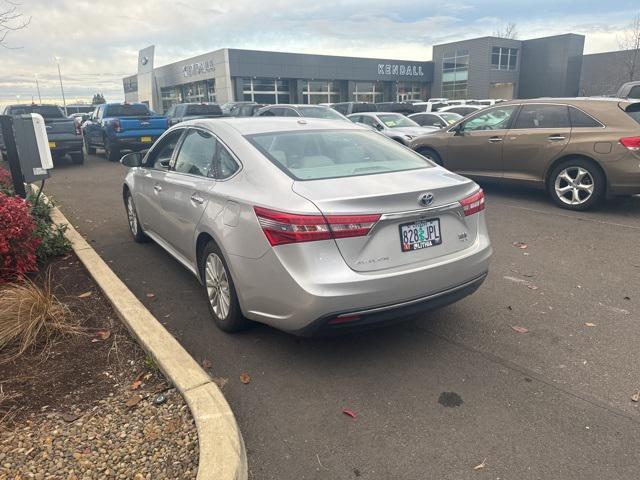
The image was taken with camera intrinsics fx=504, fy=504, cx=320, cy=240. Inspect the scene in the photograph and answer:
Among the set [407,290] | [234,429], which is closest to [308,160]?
[407,290]

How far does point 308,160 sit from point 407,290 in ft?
4.14

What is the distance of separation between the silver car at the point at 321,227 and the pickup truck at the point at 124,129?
1267cm

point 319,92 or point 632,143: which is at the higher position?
point 319,92

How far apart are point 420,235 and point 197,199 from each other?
185 centimetres

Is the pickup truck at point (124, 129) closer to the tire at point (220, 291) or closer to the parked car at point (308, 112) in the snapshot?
the parked car at point (308, 112)

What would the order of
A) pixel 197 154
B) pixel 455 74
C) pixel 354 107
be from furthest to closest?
1. pixel 455 74
2. pixel 354 107
3. pixel 197 154

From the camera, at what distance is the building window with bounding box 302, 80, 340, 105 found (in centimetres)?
4812

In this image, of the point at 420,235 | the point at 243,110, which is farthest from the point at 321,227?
the point at 243,110

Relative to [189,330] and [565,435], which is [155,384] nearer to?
[189,330]

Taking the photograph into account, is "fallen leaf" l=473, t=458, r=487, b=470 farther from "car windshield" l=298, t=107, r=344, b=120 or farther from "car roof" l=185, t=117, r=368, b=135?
"car windshield" l=298, t=107, r=344, b=120

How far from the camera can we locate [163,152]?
529cm

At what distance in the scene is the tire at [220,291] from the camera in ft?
12.0

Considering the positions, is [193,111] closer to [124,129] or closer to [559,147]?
[124,129]

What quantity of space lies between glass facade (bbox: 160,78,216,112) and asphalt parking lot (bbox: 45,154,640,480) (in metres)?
46.4
